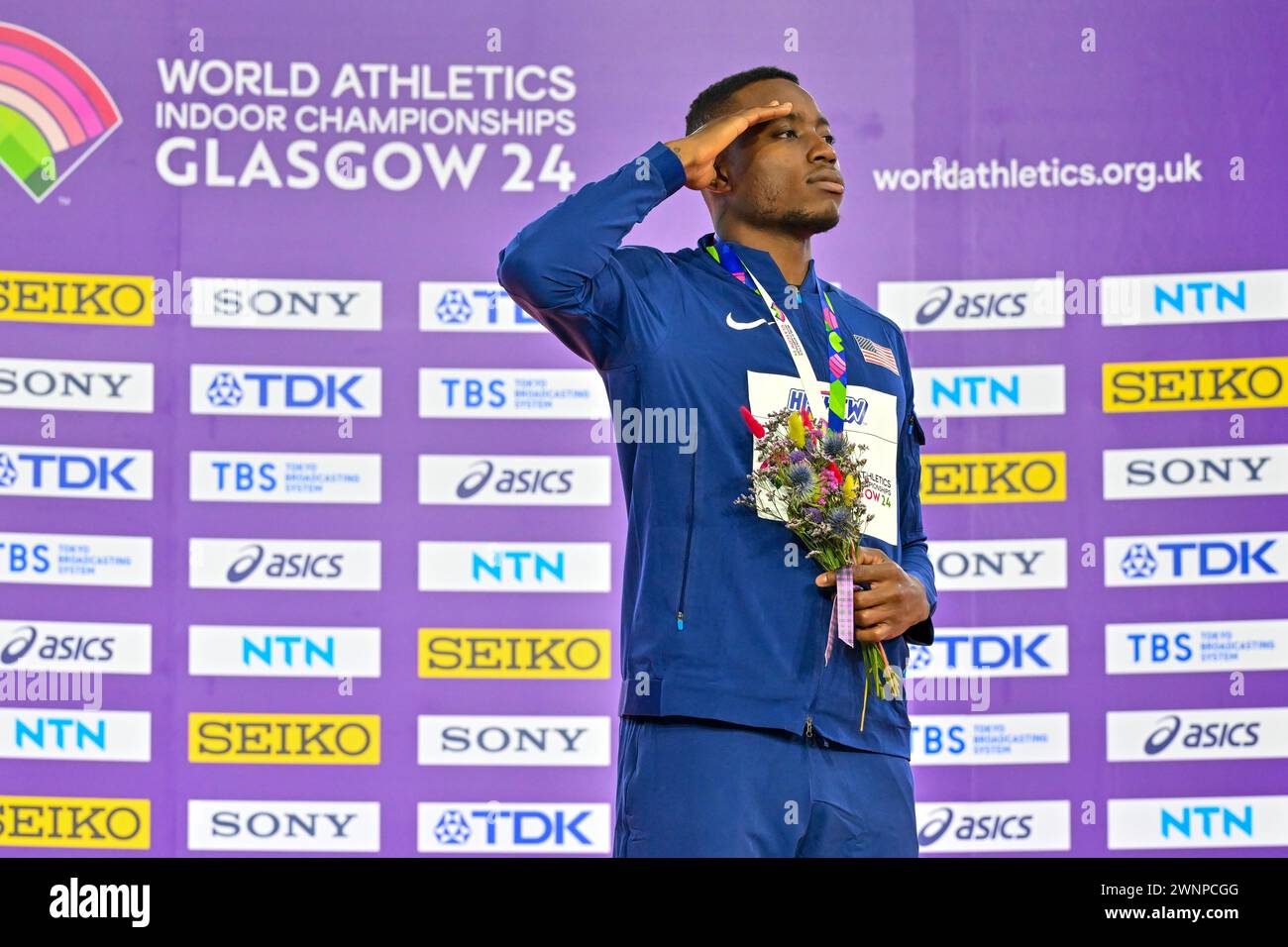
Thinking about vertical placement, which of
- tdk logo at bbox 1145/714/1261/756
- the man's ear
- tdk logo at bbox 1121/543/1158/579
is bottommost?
tdk logo at bbox 1145/714/1261/756

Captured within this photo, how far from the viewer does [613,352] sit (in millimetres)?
2113

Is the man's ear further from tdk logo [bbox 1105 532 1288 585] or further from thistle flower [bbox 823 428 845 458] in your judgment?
tdk logo [bbox 1105 532 1288 585]

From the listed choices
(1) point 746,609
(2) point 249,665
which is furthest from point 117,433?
(1) point 746,609

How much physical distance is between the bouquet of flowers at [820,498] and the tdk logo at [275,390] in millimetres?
2049

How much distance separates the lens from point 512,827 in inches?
150

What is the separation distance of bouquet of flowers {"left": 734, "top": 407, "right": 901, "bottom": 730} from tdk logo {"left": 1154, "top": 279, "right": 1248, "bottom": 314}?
221cm

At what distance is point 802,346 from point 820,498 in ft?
1.00

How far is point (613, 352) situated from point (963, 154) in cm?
218

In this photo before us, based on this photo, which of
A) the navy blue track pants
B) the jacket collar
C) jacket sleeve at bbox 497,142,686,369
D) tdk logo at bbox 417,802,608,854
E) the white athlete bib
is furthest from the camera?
tdk logo at bbox 417,802,608,854

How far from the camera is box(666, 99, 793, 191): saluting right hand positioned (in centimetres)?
214

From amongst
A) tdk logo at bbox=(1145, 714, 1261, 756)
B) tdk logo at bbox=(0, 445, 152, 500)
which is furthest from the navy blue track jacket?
tdk logo at bbox=(0, 445, 152, 500)

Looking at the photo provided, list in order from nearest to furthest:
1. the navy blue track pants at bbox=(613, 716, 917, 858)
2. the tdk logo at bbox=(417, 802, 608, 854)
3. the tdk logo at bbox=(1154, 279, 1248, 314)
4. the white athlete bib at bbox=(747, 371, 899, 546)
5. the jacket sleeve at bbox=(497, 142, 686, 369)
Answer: the navy blue track pants at bbox=(613, 716, 917, 858) < the jacket sleeve at bbox=(497, 142, 686, 369) < the white athlete bib at bbox=(747, 371, 899, 546) < the tdk logo at bbox=(417, 802, 608, 854) < the tdk logo at bbox=(1154, 279, 1248, 314)
